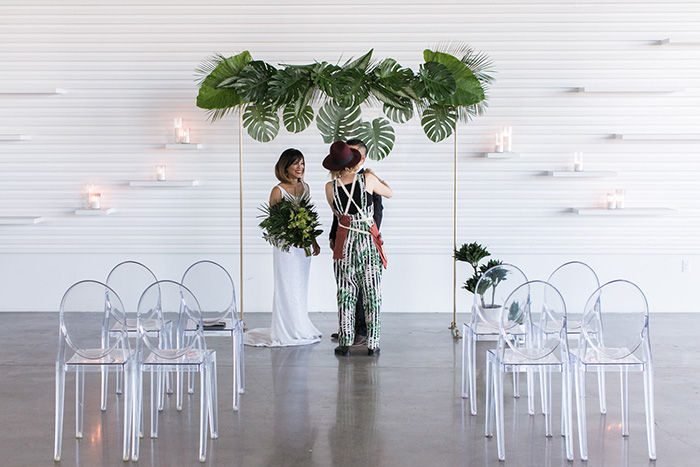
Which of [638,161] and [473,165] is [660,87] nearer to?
[638,161]

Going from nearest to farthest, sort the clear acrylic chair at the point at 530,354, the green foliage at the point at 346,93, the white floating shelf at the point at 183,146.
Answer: the clear acrylic chair at the point at 530,354, the green foliage at the point at 346,93, the white floating shelf at the point at 183,146

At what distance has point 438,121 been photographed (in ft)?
23.9

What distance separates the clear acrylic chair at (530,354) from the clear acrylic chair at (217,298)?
174cm

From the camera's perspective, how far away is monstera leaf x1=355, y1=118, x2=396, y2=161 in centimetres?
753

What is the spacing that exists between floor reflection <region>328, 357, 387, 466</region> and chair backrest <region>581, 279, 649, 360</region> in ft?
4.56

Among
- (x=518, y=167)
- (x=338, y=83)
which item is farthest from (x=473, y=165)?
(x=338, y=83)

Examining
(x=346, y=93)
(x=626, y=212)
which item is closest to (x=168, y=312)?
(x=346, y=93)

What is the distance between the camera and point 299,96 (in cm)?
710

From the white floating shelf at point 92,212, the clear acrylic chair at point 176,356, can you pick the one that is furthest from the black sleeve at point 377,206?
the white floating shelf at point 92,212

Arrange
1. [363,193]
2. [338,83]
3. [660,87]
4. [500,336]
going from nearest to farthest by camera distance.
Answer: [500,336], [363,193], [338,83], [660,87]

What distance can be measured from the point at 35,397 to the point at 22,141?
12.4ft

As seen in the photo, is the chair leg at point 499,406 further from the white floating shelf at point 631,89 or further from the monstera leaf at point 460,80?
the white floating shelf at point 631,89

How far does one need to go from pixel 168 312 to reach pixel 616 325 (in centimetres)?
256

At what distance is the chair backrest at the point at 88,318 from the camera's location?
167 inches
